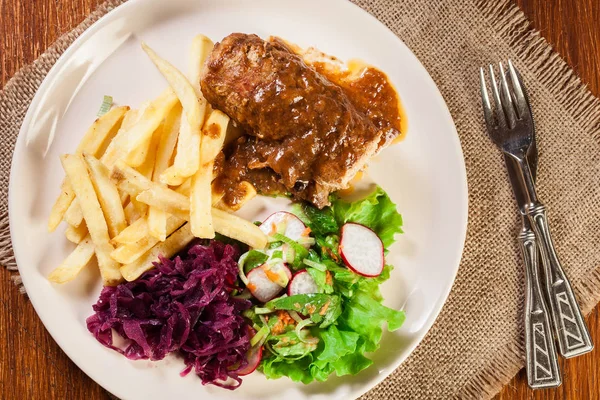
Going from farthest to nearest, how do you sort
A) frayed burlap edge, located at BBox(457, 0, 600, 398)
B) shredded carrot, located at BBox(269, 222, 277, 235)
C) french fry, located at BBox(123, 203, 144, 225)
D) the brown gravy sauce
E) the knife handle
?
frayed burlap edge, located at BBox(457, 0, 600, 398) → the knife handle → the brown gravy sauce → shredded carrot, located at BBox(269, 222, 277, 235) → french fry, located at BBox(123, 203, 144, 225)

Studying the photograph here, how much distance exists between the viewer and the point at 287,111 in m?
3.19

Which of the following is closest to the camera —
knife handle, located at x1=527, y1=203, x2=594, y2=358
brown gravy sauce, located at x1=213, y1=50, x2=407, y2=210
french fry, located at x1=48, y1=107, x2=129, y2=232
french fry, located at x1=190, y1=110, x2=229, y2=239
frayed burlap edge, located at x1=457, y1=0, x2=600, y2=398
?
french fry, located at x1=190, y1=110, x2=229, y2=239

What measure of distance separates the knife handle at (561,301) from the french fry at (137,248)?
8.30 feet

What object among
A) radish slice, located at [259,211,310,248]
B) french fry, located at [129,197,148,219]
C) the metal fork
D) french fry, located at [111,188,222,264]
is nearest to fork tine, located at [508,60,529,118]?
the metal fork

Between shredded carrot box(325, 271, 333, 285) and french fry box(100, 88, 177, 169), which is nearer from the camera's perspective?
french fry box(100, 88, 177, 169)

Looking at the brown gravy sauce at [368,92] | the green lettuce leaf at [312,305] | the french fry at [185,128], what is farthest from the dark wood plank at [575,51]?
the french fry at [185,128]

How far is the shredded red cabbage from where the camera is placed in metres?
3.29

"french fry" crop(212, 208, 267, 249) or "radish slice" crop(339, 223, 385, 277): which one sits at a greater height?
"radish slice" crop(339, 223, 385, 277)

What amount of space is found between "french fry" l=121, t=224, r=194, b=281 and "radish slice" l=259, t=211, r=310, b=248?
508 millimetres

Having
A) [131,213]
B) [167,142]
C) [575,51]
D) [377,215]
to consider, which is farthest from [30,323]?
[575,51]

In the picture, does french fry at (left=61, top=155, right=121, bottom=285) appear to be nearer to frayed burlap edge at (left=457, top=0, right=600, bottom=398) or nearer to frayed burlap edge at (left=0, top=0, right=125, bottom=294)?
frayed burlap edge at (left=0, top=0, right=125, bottom=294)

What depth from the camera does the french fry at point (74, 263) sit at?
3.27 metres

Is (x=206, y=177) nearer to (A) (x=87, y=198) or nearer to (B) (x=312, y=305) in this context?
(A) (x=87, y=198)

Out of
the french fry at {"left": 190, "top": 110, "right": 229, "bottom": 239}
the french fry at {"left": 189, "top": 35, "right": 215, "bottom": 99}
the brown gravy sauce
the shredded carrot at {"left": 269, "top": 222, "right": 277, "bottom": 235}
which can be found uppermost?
the brown gravy sauce
